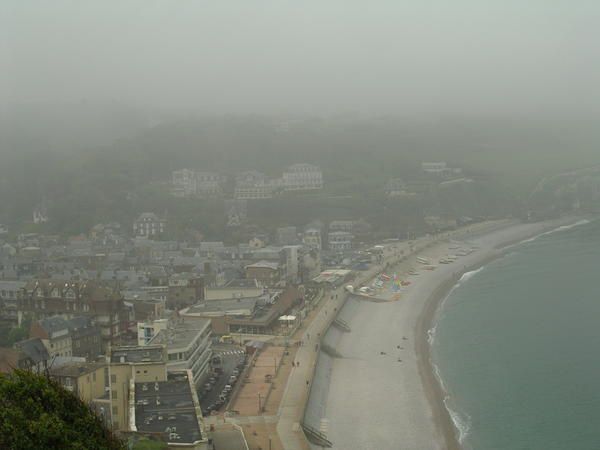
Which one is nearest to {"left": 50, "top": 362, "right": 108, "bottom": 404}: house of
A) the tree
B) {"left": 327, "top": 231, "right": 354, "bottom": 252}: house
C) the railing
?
the railing

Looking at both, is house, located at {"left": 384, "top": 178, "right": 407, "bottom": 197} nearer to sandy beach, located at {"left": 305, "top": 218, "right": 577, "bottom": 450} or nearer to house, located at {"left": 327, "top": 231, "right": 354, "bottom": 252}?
house, located at {"left": 327, "top": 231, "right": 354, "bottom": 252}

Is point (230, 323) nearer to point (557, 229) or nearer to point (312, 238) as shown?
point (312, 238)

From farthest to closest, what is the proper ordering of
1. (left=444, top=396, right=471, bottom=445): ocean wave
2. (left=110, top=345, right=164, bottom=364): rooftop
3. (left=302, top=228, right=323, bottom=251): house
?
(left=302, top=228, right=323, bottom=251): house < (left=444, top=396, right=471, bottom=445): ocean wave < (left=110, top=345, right=164, bottom=364): rooftop

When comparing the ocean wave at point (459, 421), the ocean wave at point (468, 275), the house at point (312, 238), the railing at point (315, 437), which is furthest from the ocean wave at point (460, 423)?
the house at point (312, 238)

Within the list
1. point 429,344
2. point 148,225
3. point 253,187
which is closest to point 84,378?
point 429,344

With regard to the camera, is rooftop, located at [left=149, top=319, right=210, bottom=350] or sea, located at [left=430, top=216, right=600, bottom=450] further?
rooftop, located at [left=149, top=319, right=210, bottom=350]

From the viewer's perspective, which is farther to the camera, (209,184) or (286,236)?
(209,184)

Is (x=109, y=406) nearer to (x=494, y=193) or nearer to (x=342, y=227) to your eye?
(x=342, y=227)
